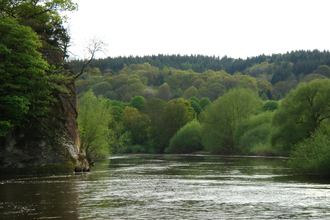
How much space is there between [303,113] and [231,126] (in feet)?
107

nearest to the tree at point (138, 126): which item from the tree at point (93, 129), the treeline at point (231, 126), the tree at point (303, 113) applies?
the treeline at point (231, 126)

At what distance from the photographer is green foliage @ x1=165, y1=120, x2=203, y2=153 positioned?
342 ft

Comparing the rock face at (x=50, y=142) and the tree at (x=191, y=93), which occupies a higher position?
the tree at (x=191, y=93)

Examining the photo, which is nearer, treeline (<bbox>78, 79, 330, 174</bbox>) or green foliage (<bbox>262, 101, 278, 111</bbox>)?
treeline (<bbox>78, 79, 330, 174</bbox>)

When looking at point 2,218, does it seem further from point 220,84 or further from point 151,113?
point 220,84

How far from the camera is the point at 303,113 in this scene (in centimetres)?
6050

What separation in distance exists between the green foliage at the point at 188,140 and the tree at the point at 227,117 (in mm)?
8108

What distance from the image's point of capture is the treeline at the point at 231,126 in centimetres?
5588

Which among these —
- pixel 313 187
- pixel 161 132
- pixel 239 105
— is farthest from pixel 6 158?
pixel 161 132

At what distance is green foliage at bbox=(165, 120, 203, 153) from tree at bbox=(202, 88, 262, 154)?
8.11 metres

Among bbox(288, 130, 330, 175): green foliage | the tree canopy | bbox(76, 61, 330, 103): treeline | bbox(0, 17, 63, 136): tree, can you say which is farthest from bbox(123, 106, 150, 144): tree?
bbox(288, 130, 330, 175): green foliage

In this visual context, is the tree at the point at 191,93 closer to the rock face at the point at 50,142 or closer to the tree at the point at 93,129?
the tree at the point at 93,129

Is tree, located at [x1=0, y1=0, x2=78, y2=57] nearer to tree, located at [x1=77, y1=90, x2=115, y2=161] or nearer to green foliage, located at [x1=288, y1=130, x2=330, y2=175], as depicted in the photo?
tree, located at [x1=77, y1=90, x2=115, y2=161]

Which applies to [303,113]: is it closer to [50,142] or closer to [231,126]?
[231,126]
